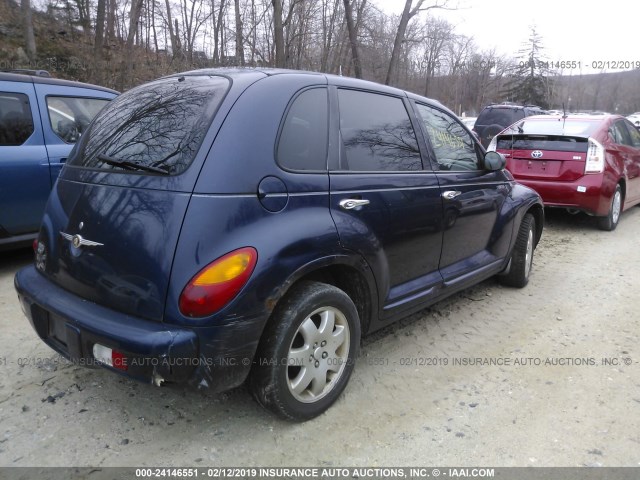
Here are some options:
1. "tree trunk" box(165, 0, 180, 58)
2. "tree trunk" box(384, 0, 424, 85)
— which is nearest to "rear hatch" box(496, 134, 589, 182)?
"tree trunk" box(384, 0, 424, 85)

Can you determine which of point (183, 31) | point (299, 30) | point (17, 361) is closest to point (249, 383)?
point (17, 361)

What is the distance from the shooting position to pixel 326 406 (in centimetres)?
269

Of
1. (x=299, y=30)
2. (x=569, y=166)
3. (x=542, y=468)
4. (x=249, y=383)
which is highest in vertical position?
(x=299, y=30)

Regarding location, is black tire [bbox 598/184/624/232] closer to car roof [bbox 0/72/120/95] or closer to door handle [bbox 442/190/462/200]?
door handle [bbox 442/190/462/200]

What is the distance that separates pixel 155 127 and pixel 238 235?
0.81 metres

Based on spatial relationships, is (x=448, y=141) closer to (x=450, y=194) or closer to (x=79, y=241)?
(x=450, y=194)

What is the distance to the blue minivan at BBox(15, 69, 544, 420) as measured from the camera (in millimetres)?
2125

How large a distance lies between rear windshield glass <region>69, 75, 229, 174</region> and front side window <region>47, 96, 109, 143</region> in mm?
2364

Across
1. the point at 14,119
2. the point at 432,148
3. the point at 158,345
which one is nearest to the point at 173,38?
the point at 14,119

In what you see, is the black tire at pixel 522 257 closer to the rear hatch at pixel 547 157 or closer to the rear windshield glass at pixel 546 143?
the rear hatch at pixel 547 157

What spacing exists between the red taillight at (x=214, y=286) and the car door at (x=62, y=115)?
3.33 m

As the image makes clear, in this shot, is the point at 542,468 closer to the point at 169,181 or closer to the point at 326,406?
the point at 326,406

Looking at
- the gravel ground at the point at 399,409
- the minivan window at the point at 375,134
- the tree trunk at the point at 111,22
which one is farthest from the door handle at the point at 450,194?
the tree trunk at the point at 111,22

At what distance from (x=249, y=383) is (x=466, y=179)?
7.30 feet
